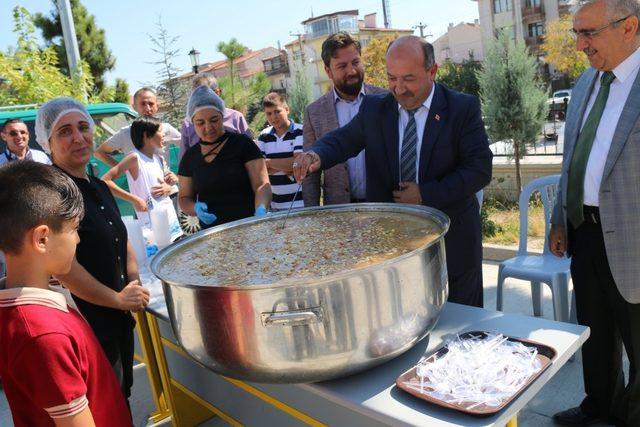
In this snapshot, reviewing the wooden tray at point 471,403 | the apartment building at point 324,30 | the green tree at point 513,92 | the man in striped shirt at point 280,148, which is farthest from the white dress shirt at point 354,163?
the apartment building at point 324,30

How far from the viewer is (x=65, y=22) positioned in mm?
7582

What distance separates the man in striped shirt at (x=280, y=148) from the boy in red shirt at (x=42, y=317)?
8.32ft

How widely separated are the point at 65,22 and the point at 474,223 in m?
7.44

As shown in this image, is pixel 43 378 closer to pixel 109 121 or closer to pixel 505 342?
pixel 505 342

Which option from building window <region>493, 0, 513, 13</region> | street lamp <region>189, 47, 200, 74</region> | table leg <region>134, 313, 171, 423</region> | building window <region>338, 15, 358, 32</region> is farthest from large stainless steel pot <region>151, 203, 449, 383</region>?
building window <region>338, 15, 358, 32</region>

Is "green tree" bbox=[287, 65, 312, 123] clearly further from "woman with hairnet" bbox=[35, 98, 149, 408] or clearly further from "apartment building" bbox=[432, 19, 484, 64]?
"apartment building" bbox=[432, 19, 484, 64]

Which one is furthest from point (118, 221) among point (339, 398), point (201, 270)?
point (339, 398)

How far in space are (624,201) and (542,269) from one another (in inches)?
42.0

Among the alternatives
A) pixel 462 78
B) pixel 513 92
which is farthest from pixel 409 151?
pixel 462 78

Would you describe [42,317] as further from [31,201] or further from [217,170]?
[217,170]

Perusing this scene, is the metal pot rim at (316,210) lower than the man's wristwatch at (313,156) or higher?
lower

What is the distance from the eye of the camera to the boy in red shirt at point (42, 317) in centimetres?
125

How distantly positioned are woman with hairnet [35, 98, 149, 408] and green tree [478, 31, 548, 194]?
6.63 m

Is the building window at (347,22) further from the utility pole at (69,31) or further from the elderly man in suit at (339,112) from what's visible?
the elderly man in suit at (339,112)
